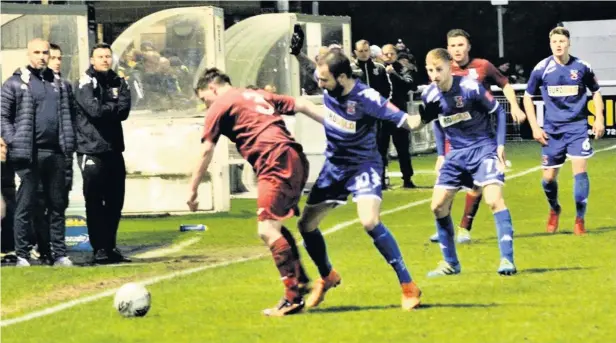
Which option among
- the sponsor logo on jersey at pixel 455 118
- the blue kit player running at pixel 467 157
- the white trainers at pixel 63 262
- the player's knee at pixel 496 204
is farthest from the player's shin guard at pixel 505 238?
the white trainers at pixel 63 262

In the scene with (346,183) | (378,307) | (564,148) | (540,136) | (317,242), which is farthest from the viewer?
(564,148)

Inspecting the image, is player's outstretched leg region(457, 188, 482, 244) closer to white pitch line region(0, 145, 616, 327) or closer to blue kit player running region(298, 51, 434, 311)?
white pitch line region(0, 145, 616, 327)

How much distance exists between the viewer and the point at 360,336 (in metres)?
10.2

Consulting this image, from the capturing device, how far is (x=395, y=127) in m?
23.3

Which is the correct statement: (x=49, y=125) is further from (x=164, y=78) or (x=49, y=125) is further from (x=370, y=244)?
(x=164, y=78)

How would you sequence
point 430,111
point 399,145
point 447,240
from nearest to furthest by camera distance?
point 430,111
point 447,240
point 399,145

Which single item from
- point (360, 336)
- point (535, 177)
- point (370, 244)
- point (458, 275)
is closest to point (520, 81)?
point (535, 177)

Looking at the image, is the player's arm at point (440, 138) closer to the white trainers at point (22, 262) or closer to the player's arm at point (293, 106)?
the player's arm at point (293, 106)

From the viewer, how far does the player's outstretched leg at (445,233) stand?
13367 millimetres

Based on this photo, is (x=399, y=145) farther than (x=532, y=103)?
Yes

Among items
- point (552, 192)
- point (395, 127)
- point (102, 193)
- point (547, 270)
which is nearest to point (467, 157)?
point (547, 270)

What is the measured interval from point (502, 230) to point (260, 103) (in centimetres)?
270

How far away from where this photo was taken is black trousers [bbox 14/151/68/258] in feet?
49.3

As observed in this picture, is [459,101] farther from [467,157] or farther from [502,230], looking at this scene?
[502,230]
